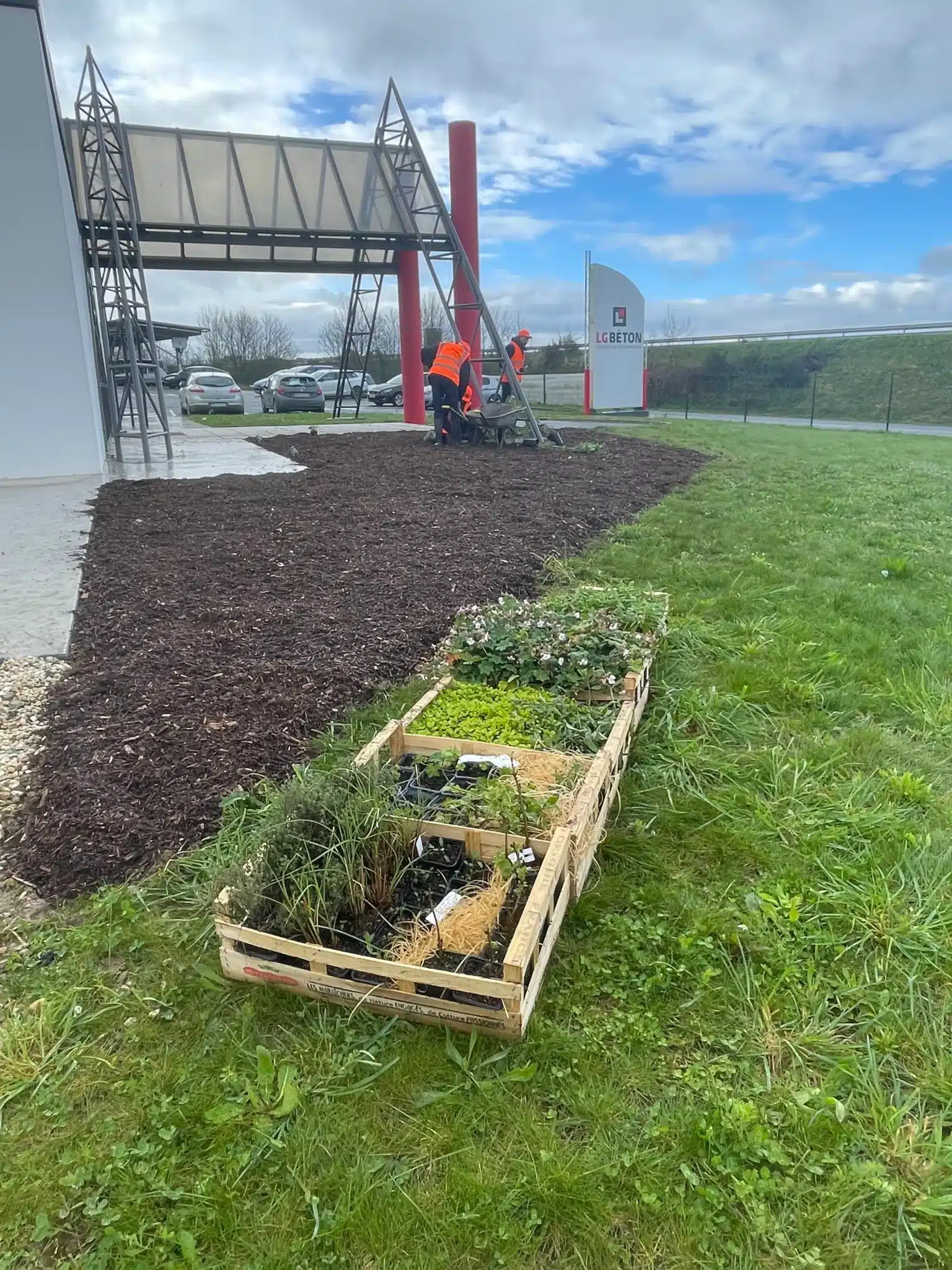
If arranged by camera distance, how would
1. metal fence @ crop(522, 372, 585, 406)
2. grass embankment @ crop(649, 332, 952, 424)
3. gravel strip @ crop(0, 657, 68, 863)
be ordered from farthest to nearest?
metal fence @ crop(522, 372, 585, 406) < grass embankment @ crop(649, 332, 952, 424) < gravel strip @ crop(0, 657, 68, 863)

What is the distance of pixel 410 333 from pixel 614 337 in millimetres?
6159

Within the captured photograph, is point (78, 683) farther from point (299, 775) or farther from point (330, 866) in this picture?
point (330, 866)

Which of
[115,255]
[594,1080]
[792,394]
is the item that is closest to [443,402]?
[115,255]

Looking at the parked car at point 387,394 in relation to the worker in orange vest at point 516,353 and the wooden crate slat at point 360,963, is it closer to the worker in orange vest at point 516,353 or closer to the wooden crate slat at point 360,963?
the worker in orange vest at point 516,353

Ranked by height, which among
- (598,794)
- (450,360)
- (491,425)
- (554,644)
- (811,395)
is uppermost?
(450,360)

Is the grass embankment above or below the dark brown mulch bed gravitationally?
above

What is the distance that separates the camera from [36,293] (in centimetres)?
953

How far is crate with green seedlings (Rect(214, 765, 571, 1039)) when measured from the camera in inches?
80.4

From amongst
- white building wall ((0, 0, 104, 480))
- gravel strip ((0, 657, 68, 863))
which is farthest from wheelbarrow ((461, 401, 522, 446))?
gravel strip ((0, 657, 68, 863))

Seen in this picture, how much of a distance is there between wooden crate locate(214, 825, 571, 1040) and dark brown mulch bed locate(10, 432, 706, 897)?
78 centimetres

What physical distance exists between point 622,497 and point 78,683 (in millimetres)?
6571

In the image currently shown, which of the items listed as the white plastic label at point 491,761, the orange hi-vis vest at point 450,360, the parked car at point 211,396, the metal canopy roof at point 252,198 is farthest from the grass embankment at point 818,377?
the white plastic label at point 491,761

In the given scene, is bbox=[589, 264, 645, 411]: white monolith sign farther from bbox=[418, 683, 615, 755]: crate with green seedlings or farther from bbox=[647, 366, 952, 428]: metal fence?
bbox=[418, 683, 615, 755]: crate with green seedlings

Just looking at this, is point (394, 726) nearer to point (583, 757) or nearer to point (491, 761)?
point (491, 761)
